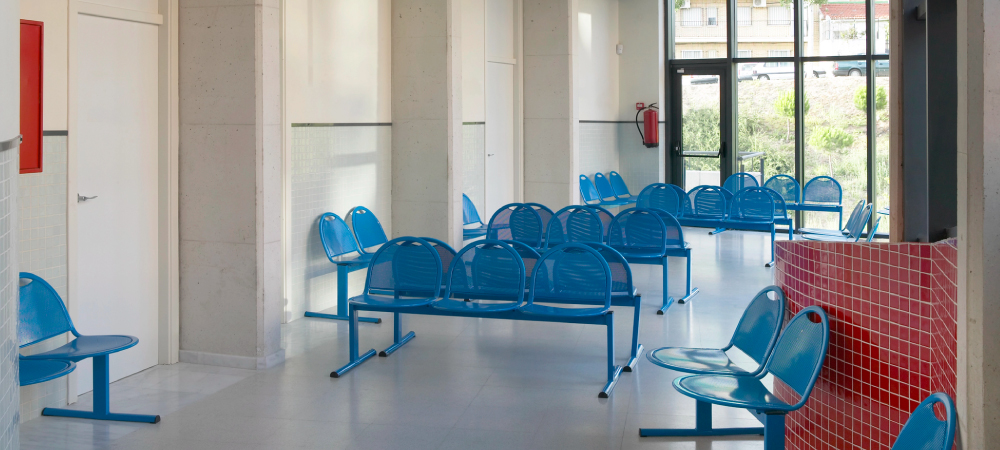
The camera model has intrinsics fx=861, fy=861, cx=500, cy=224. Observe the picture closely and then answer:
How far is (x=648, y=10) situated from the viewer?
11.7 metres

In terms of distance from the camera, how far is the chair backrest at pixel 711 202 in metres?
8.42

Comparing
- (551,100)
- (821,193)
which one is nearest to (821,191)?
(821,193)

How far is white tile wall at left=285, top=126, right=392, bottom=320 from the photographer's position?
248 inches

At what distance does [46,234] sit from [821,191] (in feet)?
26.8

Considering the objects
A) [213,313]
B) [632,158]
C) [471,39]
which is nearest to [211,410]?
[213,313]

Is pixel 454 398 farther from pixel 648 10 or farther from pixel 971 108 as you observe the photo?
pixel 648 10

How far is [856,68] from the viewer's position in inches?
431

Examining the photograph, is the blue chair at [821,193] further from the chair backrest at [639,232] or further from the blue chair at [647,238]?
the chair backrest at [639,232]

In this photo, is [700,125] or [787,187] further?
[700,125]

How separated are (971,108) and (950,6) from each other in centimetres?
115

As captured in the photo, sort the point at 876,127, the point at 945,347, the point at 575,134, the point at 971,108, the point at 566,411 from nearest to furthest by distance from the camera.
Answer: the point at 971,108 → the point at 945,347 → the point at 566,411 → the point at 575,134 → the point at 876,127

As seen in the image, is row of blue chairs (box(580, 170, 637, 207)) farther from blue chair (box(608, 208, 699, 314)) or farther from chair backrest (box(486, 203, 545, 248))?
blue chair (box(608, 208, 699, 314))

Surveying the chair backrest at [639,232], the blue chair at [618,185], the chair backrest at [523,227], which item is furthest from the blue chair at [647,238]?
the blue chair at [618,185]

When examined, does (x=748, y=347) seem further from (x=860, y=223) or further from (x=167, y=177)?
(x=860, y=223)
